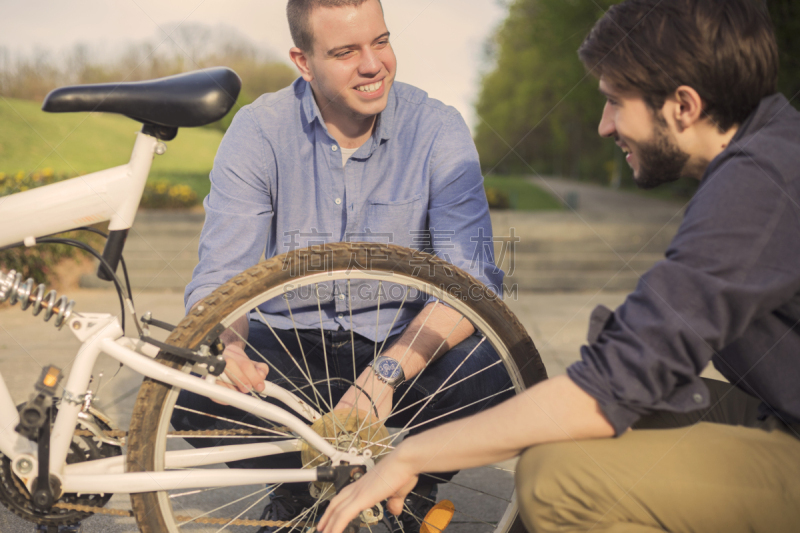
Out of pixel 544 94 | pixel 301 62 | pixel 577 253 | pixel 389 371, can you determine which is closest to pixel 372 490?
pixel 389 371

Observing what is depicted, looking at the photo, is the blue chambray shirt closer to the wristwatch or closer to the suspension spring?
the wristwatch

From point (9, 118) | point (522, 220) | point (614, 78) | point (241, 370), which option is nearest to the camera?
point (614, 78)

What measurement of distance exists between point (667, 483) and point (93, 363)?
1.43 meters

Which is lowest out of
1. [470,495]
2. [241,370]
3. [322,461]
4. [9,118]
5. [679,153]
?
[470,495]

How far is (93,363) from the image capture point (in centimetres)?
166

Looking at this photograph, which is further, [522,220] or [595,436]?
[522,220]

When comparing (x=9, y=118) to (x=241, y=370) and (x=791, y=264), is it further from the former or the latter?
(x=791, y=264)

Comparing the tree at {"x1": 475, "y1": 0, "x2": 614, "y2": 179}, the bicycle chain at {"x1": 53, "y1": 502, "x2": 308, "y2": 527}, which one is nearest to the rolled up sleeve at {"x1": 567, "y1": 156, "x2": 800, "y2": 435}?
the bicycle chain at {"x1": 53, "y1": 502, "x2": 308, "y2": 527}

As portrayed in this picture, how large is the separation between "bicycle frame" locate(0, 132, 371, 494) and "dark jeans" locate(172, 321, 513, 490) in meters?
0.29

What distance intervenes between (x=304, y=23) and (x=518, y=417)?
1826 mm

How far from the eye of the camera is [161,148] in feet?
5.61

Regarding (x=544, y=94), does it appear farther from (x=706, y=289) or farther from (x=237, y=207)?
(x=706, y=289)

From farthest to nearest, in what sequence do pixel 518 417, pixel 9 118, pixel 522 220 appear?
1. pixel 9 118
2. pixel 522 220
3. pixel 518 417

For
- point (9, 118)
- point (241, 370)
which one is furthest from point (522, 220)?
point (9, 118)
